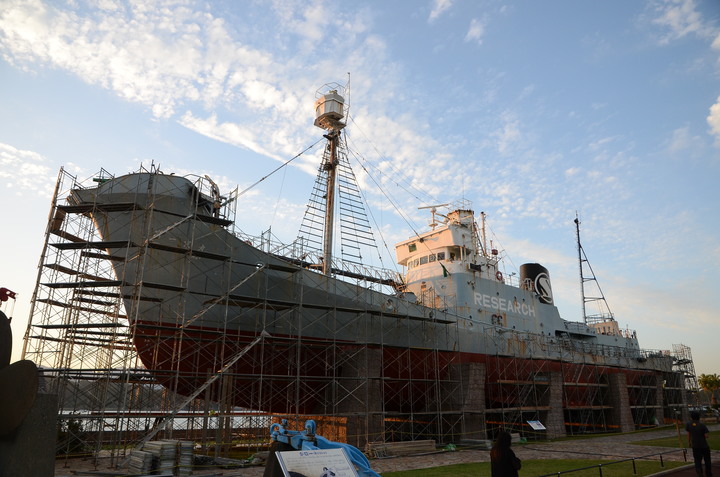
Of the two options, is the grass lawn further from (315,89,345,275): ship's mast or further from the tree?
the tree

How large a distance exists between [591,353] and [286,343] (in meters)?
23.3

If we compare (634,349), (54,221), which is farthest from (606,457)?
(634,349)

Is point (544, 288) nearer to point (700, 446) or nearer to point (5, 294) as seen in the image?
point (700, 446)

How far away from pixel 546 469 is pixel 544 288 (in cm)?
2177

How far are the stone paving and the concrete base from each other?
6.57 m

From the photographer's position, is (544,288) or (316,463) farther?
(544,288)

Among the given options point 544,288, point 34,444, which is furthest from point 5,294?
point 544,288

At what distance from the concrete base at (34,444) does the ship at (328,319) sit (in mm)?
7294

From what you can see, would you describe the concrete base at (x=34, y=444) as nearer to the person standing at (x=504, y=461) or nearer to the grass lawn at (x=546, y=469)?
the person standing at (x=504, y=461)

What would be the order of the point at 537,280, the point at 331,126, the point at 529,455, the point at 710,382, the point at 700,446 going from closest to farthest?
the point at 700,446
the point at 529,455
the point at 331,126
the point at 537,280
the point at 710,382

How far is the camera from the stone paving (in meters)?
13.8

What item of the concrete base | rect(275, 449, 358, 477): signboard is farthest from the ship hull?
rect(275, 449, 358, 477): signboard

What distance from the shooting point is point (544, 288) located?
3441 cm

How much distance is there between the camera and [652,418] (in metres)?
35.1
